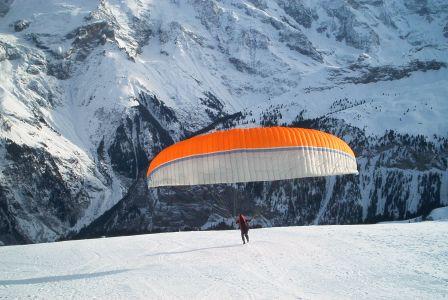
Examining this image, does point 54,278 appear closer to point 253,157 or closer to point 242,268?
point 242,268

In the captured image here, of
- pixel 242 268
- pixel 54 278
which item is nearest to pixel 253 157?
pixel 242 268

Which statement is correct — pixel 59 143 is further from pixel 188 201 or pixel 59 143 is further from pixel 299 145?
pixel 299 145

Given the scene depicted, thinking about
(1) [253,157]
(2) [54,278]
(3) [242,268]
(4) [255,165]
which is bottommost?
(2) [54,278]

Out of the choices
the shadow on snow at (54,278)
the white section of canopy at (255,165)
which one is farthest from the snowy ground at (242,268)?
the white section of canopy at (255,165)

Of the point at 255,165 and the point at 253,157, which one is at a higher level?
the point at 253,157

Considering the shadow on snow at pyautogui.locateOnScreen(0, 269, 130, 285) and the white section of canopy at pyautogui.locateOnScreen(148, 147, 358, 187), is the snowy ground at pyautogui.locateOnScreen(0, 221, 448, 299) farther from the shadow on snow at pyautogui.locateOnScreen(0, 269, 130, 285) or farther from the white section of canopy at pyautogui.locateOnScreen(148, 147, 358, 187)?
the white section of canopy at pyautogui.locateOnScreen(148, 147, 358, 187)

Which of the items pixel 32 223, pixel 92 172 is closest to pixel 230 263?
pixel 32 223

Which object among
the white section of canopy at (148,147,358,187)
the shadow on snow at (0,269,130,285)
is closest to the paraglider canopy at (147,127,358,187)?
the white section of canopy at (148,147,358,187)

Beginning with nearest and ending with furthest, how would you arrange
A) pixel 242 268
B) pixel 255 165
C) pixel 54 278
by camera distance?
1. pixel 54 278
2. pixel 242 268
3. pixel 255 165
